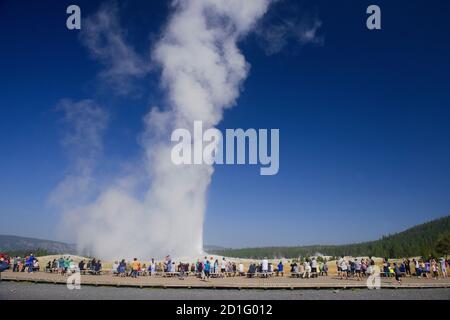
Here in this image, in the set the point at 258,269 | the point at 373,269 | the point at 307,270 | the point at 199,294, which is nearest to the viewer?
the point at 199,294

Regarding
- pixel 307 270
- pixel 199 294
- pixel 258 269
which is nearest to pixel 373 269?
pixel 307 270

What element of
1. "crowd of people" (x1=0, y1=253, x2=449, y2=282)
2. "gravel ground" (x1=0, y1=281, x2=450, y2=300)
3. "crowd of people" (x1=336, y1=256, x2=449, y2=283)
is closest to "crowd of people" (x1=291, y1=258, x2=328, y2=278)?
"crowd of people" (x1=0, y1=253, x2=449, y2=282)

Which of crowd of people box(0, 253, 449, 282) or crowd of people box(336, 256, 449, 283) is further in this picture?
crowd of people box(0, 253, 449, 282)

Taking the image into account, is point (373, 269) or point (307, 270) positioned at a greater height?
point (373, 269)

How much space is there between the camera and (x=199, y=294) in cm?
1798

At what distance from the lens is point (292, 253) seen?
197500 mm

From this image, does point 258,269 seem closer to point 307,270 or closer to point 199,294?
point 307,270

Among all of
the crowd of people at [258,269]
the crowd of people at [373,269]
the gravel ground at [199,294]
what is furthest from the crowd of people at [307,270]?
the gravel ground at [199,294]

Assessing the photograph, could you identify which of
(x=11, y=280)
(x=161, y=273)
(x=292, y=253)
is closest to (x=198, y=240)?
(x=161, y=273)

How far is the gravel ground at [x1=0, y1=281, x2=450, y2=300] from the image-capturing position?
1670 centimetres

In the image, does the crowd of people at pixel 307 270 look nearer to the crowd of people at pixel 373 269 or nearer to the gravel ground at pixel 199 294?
the crowd of people at pixel 373 269

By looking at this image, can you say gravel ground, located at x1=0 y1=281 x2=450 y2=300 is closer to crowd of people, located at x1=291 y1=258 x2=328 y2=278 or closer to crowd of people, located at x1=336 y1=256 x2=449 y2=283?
crowd of people, located at x1=336 y1=256 x2=449 y2=283
